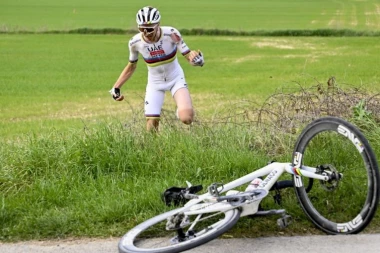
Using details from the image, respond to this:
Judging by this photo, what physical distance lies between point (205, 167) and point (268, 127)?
139 cm

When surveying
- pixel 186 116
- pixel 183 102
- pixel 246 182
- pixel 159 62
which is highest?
pixel 159 62

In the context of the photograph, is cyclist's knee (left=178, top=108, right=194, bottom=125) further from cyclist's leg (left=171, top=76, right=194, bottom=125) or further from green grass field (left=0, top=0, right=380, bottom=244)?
green grass field (left=0, top=0, right=380, bottom=244)

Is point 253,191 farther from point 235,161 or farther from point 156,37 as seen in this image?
point 156,37

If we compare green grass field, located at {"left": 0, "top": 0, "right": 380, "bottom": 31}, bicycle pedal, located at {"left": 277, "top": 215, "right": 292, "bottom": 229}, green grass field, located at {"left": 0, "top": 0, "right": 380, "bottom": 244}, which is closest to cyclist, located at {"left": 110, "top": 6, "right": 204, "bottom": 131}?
green grass field, located at {"left": 0, "top": 0, "right": 380, "bottom": 244}

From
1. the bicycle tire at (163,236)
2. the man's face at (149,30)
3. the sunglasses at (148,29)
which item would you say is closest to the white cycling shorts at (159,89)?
the man's face at (149,30)

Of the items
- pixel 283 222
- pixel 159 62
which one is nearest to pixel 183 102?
pixel 159 62

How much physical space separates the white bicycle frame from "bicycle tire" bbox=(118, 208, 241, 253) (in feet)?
0.22

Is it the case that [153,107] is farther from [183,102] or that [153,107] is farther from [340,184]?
[340,184]

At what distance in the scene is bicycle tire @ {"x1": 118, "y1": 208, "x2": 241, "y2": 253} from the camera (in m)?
3.92

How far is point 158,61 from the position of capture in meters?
7.47

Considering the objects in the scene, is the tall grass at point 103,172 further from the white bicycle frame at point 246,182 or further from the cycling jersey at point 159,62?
the cycling jersey at point 159,62

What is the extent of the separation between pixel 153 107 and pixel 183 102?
0.41 metres

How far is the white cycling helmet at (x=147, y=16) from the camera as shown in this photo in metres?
6.73

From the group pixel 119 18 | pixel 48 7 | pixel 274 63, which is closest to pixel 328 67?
pixel 274 63
